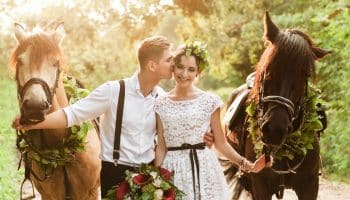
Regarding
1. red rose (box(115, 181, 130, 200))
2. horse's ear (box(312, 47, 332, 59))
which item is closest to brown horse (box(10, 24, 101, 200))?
red rose (box(115, 181, 130, 200))

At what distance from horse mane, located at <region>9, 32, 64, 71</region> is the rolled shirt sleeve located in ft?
1.63

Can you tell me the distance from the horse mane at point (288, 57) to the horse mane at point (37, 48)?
177 cm

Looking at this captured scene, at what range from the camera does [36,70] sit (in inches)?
185

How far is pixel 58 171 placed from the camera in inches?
210

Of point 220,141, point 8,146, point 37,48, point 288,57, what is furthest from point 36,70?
point 8,146

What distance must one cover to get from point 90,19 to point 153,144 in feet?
56.5

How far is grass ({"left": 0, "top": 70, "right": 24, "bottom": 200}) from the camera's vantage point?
335 inches

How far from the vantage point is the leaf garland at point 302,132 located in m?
5.44

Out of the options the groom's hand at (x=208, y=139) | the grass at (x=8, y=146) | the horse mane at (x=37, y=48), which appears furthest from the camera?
the grass at (x=8, y=146)

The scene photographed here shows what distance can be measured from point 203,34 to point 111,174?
1774 centimetres

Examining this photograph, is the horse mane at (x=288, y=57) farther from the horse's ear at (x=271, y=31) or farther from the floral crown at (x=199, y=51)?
the floral crown at (x=199, y=51)

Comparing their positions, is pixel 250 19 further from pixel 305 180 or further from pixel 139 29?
pixel 305 180

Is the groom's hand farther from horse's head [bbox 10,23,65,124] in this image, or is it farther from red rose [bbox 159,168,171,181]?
horse's head [bbox 10,23,65,124]

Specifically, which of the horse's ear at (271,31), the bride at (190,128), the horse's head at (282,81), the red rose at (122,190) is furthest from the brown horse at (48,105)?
the horse's ear at (271,31)
